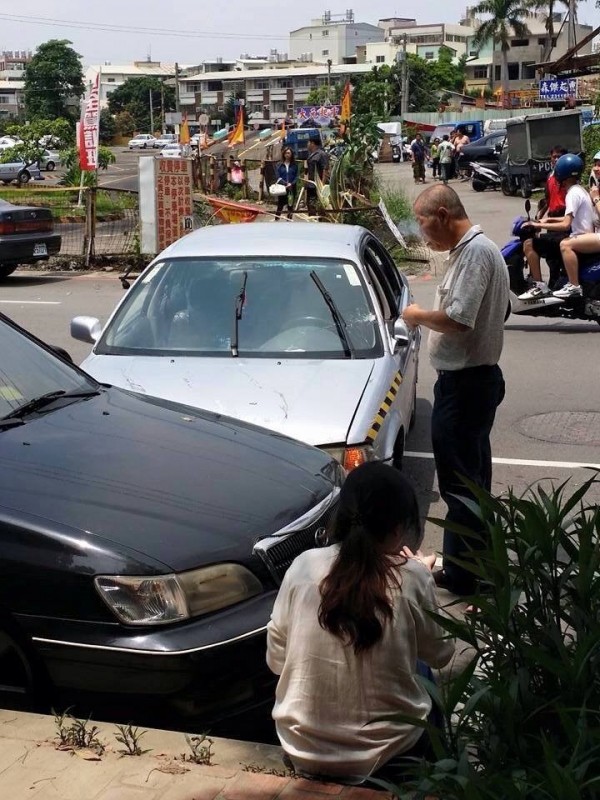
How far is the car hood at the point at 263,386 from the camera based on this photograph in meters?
5.65

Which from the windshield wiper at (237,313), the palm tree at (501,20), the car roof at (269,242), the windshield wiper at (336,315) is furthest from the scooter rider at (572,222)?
the palm tree at (501,20)

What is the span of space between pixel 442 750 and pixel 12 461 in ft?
7.09

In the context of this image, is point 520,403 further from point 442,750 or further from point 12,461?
point 442,750

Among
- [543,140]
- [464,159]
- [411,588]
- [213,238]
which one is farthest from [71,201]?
[411,588]

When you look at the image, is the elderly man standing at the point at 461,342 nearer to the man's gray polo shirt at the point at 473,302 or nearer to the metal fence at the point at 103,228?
the man's gray polo shirt at the point at 473,302

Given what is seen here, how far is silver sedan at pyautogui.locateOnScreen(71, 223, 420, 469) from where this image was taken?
5.81m

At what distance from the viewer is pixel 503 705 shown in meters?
2.76

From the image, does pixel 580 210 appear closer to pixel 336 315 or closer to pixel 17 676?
pixel 336 315

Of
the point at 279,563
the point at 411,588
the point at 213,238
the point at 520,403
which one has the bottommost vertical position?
the point at 520,403

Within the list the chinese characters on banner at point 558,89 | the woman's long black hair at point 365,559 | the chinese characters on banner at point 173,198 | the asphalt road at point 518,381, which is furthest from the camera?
the chinese characters on banner at point 558,89

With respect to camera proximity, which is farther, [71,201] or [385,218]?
[71,201]

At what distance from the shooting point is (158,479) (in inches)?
167

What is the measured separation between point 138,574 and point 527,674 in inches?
56.1

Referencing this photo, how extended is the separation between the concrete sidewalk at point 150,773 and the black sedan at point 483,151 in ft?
124
